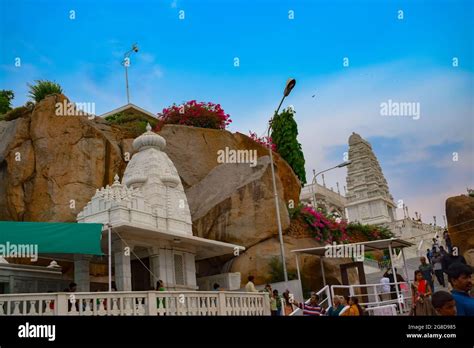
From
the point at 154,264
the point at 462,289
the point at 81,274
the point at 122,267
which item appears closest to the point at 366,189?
the point at 154,264

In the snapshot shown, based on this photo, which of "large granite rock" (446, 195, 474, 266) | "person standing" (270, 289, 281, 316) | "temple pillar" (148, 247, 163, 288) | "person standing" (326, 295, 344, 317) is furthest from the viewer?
"large granite rock" (446, 195, 474, 266)

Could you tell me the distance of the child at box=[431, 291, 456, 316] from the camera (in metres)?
5.86

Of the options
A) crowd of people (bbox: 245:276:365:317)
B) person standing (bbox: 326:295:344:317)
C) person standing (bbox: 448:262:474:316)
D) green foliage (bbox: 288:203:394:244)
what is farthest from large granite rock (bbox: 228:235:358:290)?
person standing (bbox: 448:262:474:316)

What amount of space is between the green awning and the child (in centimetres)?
877

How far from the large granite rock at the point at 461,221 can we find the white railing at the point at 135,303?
378 inches

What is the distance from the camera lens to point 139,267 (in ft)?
55.0

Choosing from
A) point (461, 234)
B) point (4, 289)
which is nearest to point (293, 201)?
point (461, 234)

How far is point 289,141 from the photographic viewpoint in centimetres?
3048

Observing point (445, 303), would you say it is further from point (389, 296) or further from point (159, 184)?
point (159, 184)

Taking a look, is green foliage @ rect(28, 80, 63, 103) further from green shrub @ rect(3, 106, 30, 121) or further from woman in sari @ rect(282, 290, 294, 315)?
woman in sari @ rect(282, 290, 294, 315)

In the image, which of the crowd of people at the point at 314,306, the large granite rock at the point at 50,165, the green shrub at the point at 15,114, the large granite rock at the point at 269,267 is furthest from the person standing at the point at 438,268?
the green shrub at the point at 15,114

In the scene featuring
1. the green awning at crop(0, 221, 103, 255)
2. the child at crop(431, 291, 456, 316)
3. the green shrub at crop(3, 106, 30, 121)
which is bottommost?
the child at crop(431, 291, 456, 316)

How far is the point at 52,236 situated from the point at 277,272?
8921 millimetres

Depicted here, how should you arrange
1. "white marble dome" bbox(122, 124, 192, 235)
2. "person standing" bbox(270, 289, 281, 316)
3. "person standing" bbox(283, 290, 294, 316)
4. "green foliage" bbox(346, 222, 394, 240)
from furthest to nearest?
"green foliage" bbox(346, 222, 394, 240), "white marble dome" bbox(122, 124, 192, 235), "person standing" bbox(283, 290, 294, 316), "person standing" bbox(270, 289, 281, 316)
